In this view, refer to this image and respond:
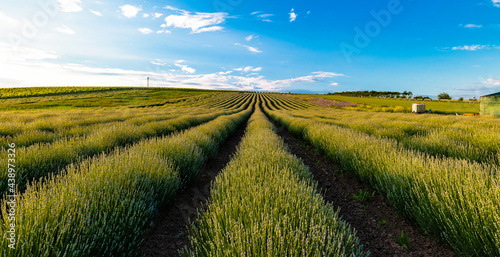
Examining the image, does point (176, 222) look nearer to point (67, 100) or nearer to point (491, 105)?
point (491, 105)

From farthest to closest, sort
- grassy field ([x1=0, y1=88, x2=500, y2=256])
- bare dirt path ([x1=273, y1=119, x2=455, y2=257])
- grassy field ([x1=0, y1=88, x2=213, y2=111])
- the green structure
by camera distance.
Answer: grassy field ([x1=0, y1=88, x2=213, y2=111]) < the green structure < bare dirt path ([x1=273, y1=119, x2=455, y2=257]) < grassy field ([x1=0, y1=88, x2=500, y2=256])

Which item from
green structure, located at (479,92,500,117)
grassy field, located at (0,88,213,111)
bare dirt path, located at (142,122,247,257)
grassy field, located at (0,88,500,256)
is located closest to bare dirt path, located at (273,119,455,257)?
grassy field, located at (0,88,500,256)

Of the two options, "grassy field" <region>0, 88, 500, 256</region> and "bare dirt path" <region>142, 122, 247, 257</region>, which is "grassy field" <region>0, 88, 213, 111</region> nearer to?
"bare dirt path" <region>142, 122, 247, 257</region>

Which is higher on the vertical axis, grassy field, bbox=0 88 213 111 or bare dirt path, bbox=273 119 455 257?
grassy field, bbox=0 88 213 111

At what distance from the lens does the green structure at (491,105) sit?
22453mm

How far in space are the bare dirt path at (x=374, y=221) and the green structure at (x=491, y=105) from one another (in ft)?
99.8

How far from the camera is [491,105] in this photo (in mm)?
23125

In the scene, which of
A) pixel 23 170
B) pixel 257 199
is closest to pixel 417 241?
A: pixel 257 199

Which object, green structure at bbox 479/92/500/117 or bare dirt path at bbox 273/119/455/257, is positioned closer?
bare dirt path at bbox 273/119/455/257

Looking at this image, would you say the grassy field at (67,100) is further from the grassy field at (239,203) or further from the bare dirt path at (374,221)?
the bare dirt path at (374,221)

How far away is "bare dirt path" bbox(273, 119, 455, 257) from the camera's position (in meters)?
2.75

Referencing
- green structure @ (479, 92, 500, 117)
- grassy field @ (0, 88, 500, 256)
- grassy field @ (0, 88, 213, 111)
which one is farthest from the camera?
grassy field @ (0, 88, 213, 111)

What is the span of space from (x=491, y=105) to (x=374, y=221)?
107 feet

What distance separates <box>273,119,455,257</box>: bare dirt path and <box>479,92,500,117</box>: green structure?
99.8ft
